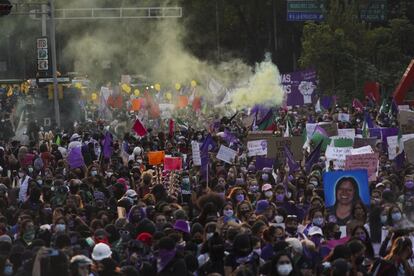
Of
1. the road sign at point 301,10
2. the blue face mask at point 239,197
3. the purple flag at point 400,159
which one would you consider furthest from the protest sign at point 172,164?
the road sign at point 301,10

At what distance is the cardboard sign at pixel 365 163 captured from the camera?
692 inches

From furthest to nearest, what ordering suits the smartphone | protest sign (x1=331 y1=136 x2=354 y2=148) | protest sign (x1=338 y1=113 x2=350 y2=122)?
protest sign (x1=338 y1=113 x2=350 y2=122)
protest sign (x1=331 y1=136 x2=354 y2=148)
the smartphone

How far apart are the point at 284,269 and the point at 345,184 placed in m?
4.18

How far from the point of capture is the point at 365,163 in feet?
57.9

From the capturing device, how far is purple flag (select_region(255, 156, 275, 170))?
2081 cm

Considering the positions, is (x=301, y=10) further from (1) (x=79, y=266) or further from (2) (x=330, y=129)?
(1) (x=79, y=266)

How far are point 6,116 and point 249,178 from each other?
25.5 meters

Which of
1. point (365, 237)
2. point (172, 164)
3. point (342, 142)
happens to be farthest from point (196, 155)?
point (365, 237)

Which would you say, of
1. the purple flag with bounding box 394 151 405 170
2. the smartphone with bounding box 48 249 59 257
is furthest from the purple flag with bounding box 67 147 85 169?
the smartphone with bounding box 48 249 59 257

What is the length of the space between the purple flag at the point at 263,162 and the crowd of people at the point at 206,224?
0.25ft

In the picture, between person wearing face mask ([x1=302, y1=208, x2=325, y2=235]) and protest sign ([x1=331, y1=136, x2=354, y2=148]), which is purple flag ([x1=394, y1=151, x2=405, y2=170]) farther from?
person wearing face mask ([x1=302, y1=208, x2=325, y2=235])

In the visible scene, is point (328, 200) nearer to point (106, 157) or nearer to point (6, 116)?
point (106, 157)

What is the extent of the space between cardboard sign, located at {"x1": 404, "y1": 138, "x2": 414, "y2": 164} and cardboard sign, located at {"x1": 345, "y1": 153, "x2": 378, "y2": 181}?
1.72 meters

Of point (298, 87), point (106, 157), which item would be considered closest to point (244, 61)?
point (298, 87)
